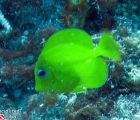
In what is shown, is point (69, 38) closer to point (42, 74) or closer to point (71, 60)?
point (71, 60)

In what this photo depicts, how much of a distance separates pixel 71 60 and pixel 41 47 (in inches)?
70.0

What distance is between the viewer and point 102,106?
2752mm

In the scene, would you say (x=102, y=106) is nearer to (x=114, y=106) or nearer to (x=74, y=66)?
(x=114, y=106)

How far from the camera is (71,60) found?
90.0 inches

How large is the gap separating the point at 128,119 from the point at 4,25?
10.3 feet

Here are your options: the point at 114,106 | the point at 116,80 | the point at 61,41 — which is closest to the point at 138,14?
the point at 116,80

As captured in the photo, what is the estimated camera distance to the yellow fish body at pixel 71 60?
7.47 ft

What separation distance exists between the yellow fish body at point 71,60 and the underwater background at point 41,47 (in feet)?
1.76

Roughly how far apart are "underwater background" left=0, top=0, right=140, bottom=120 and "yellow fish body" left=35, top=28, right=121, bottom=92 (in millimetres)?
535

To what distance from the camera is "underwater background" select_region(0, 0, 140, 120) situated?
111 inches

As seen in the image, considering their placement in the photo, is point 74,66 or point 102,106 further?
point 102,106

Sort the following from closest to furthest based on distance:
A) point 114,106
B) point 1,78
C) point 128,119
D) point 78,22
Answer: point 128,119 < point 114,106 < point 1,78 < point 78,22

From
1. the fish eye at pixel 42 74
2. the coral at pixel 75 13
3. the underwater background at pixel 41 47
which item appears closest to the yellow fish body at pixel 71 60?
the fish eye at pixel 42 74

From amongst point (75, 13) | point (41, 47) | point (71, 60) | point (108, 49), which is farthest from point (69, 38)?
point (75, 13)
